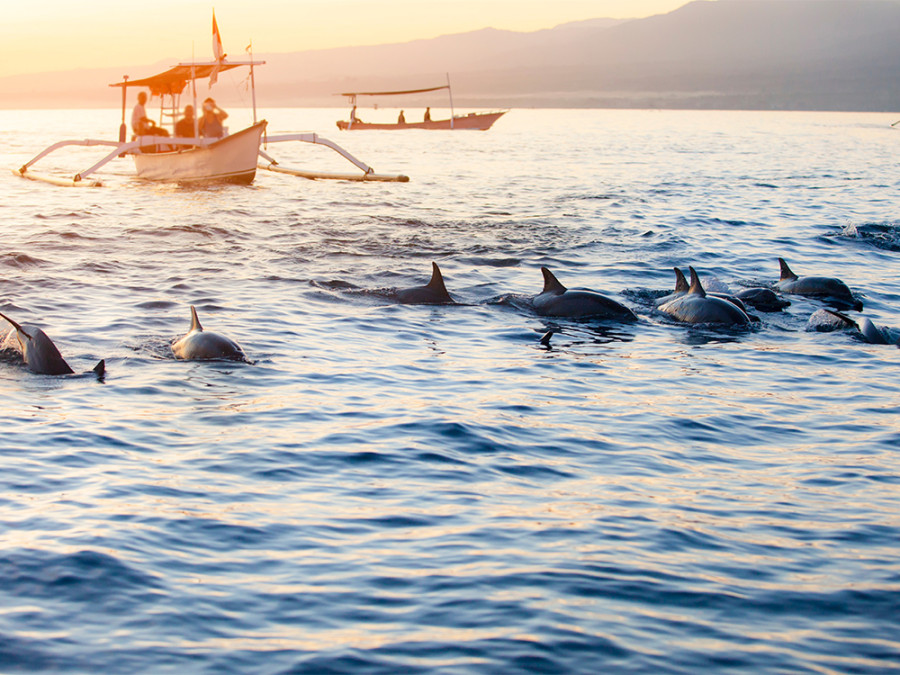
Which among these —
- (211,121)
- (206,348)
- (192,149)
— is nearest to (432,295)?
(206,348)

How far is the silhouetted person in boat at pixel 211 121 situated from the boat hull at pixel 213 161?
125 centimetres

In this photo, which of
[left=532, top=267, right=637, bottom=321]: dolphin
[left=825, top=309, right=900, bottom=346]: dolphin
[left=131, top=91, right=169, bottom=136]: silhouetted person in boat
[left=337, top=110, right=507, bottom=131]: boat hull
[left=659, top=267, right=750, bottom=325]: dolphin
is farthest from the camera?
[left=337, top=110, right=507, bottom=131]: boat hull

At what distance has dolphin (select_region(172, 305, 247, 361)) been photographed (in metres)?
10.7

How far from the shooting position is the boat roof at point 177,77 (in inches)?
1282

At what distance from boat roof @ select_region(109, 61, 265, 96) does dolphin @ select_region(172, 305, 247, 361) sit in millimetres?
23025

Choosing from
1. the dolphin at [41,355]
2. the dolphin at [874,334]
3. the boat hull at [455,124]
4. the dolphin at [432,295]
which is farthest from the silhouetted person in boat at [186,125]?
the boat hull at [455,124]

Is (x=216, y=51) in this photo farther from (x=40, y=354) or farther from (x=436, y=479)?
(x=436, y=479)

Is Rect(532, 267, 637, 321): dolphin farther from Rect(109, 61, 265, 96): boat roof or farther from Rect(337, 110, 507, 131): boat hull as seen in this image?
Rect(337, 110, 507, 131): boat hull

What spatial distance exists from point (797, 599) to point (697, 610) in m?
0.65

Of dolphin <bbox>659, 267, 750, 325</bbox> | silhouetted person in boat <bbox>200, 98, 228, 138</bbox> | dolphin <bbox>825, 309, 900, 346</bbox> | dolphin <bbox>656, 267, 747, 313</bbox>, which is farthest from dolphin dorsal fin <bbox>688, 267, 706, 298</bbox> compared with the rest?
silhouetted person in boat <bbox>200, 98, 228, 138</bbox>

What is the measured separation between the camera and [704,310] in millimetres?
13266

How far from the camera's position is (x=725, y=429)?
8867 millimetres

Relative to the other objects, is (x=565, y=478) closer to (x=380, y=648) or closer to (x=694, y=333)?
(x=380, y=648)

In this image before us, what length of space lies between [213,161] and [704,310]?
21.1 m
